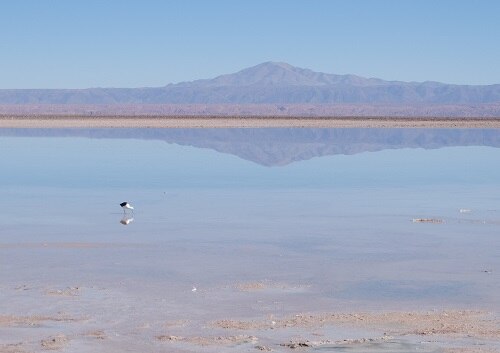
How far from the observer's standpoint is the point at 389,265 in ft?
39.0

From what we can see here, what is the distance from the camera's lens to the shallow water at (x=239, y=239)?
9859 millimetres

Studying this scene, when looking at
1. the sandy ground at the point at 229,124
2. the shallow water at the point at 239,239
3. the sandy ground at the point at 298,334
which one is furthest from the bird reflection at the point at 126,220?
the sandy ground at the point at 229,124

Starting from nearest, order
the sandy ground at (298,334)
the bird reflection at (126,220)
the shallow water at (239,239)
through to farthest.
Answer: the sandy ground at (298,334)
the shallow water at (239,239)
the bird reflection at (126,220)

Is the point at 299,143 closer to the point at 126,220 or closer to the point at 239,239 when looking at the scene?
the point at 126,220

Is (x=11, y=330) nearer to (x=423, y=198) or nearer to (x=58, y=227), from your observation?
(x=58, y=227)

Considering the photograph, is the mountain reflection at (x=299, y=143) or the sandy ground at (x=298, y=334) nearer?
the sandy ground at (x=298, y=334)

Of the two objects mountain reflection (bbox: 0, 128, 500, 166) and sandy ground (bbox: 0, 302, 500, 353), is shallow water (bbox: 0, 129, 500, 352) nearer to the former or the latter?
sandy ground (bbox: 0, 302, 500, 353)

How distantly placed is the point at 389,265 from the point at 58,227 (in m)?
5.14

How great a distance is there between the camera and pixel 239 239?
45.1ft

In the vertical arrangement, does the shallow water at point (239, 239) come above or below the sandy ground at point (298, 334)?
below

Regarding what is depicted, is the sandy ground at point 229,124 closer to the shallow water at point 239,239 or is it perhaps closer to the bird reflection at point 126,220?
the shallow water at point 239,239

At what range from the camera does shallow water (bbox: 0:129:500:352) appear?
9.86 metres

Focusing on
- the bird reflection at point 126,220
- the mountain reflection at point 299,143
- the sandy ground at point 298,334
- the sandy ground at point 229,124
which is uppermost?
the sandy ground at point 298,334

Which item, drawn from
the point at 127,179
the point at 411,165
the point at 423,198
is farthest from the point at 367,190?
the point at 411,165
